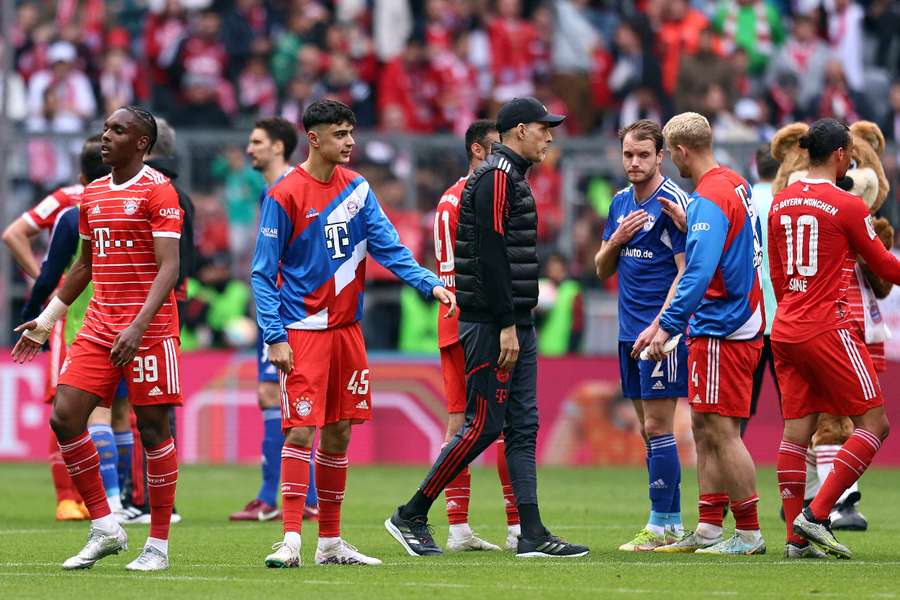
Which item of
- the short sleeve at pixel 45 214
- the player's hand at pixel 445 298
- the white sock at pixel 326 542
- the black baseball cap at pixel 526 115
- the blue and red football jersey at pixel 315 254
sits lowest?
the white sock at pixel 326 542

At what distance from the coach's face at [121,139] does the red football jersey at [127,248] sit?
0.13 m

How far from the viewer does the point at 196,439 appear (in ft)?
59.3

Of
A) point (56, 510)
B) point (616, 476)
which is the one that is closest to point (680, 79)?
point (616, 476)

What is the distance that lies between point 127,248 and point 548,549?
114 inches

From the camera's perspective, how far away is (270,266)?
8.96m

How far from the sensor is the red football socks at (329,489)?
914 cm

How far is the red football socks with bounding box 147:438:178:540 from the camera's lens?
8820mm

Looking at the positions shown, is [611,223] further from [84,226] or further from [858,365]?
[84,226]

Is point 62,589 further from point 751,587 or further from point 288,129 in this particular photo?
point 288,129

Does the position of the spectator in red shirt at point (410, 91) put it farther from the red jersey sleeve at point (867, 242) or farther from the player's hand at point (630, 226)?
the red jersey sleeve at point (867, 242)

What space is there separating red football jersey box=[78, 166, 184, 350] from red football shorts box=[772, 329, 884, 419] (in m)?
3.51

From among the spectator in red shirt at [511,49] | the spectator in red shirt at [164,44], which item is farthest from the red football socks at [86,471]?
the spectator in red shirt at [511,49]

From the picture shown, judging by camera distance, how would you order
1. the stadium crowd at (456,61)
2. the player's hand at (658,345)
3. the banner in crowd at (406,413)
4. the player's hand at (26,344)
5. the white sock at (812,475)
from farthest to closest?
the stadium crowd at (456,61) → the banner in crowd at (406,413) → the white sock at (812,475) → the player's hand at (658,345) → the player's hand at (26,344)

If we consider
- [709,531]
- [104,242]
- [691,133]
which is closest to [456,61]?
[691,133]
